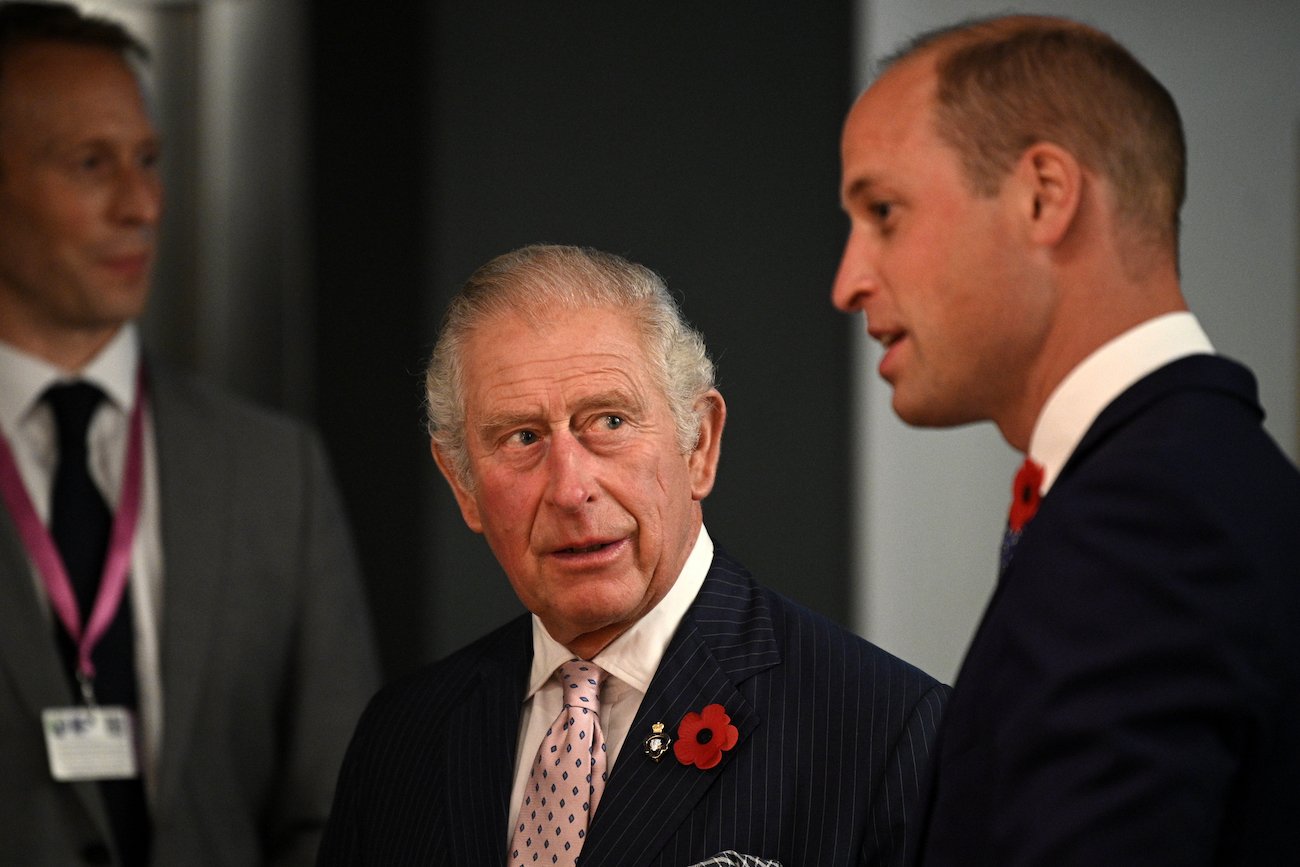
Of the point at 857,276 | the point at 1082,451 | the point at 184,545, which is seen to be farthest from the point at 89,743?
the point at 1082,451

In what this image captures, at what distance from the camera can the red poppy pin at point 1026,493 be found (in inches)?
63.4

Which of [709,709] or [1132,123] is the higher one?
[1132,123]

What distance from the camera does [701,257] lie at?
3.76 m

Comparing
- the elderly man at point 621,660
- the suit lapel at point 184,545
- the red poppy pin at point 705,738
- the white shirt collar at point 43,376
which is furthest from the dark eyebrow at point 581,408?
the white shirt collar at point 43,376

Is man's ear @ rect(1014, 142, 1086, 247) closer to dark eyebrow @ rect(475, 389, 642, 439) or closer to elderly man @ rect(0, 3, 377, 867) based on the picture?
dark eyebrow @ rect(475, 389, 642, 439)

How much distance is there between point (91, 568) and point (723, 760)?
165 centimetres

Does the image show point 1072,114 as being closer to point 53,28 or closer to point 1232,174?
point 53,28

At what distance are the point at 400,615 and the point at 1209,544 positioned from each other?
2731 mm

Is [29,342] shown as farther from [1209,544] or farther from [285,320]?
[1209,544]

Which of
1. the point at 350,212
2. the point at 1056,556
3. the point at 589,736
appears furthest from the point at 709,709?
the point at 350,212

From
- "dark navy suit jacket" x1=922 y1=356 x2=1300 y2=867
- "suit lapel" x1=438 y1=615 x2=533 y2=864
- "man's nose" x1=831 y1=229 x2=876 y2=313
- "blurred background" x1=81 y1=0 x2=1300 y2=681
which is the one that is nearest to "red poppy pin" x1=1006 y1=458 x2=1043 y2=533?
"dark navy suit jacket" x1=922 y1=356 x2=1300 y2=867

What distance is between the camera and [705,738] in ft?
6.02

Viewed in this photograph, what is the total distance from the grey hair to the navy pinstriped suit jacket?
23 centimetres

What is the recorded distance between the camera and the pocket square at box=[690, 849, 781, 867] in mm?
1731
